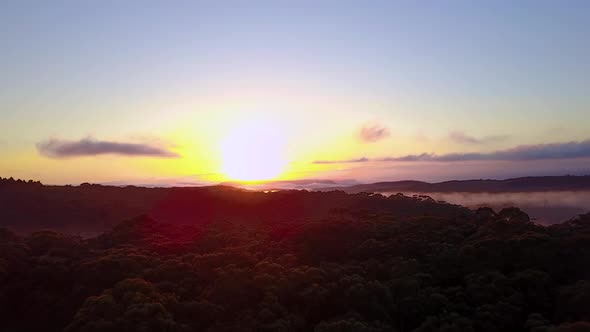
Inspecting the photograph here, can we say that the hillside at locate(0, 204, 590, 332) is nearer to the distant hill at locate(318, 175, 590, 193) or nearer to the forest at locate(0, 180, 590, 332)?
the forest at locate(0, 180, 590, 332)

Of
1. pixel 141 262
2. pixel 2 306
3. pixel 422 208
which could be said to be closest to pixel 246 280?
pixel 141 262

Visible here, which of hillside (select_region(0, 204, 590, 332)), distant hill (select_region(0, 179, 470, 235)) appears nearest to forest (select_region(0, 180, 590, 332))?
hillside (select_region(0, 204, 590, 332))

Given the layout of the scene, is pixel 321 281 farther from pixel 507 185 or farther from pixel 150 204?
pixel 507 185

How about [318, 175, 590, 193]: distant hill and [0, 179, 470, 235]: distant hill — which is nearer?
[0, 179, 470, 235]: distant hill

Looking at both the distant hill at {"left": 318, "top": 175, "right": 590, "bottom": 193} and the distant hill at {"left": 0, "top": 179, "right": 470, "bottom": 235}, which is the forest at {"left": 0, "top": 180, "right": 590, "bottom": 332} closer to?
the distant hill at {"left": 0, "top": 179, "right": 470, "bottom": 235}

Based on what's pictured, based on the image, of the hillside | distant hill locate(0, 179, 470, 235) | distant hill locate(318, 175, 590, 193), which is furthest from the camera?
distant hill locate(318, 175, 590, 193)

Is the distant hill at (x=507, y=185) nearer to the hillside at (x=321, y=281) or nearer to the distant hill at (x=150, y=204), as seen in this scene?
the distant hill at (x=150, y=204)

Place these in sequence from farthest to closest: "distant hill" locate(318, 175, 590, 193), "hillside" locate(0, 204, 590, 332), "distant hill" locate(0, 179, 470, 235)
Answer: "distant hill" locate(318, 175, 590, 193) < "distant hill" locate(0, 179, 470, 235) < "hillside" locate(0, 204, 590, 332)

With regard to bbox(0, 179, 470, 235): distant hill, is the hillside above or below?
below

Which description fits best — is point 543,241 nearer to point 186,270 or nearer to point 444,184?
point 186,270
